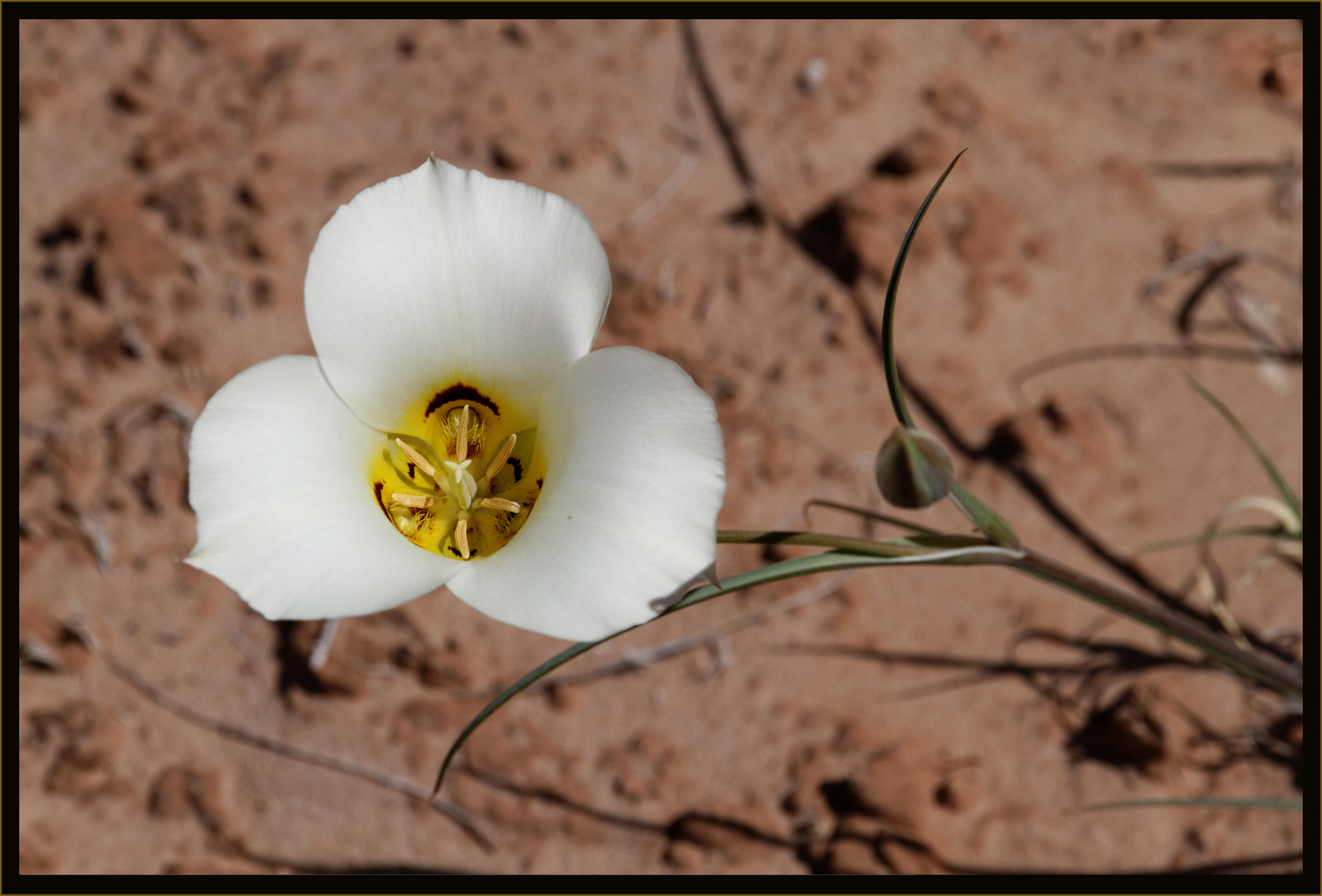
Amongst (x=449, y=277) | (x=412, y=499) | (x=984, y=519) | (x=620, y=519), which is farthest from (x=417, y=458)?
(x=984, y=519)

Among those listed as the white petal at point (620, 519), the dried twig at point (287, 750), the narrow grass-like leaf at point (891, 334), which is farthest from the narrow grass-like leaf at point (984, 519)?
the dried twig at point (287, 750)

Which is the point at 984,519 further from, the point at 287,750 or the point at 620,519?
the point at 287,750

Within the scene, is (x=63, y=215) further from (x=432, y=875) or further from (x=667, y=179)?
(x=432, y=875)

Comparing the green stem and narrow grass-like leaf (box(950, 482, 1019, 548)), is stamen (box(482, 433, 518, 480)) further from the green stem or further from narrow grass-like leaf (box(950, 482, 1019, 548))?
narrow grass-like leaf (box(950, 482, 1019, 548))

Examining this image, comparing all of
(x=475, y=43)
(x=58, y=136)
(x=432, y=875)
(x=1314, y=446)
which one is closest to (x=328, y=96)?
(x=475, y=43)

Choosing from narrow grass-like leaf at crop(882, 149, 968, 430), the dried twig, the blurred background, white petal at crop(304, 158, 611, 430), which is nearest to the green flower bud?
narrow grass-like leaf at crop(882, 149, 968, 430)

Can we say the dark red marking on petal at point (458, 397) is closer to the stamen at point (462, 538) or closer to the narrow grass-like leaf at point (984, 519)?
the stamen at point (462, 538)
